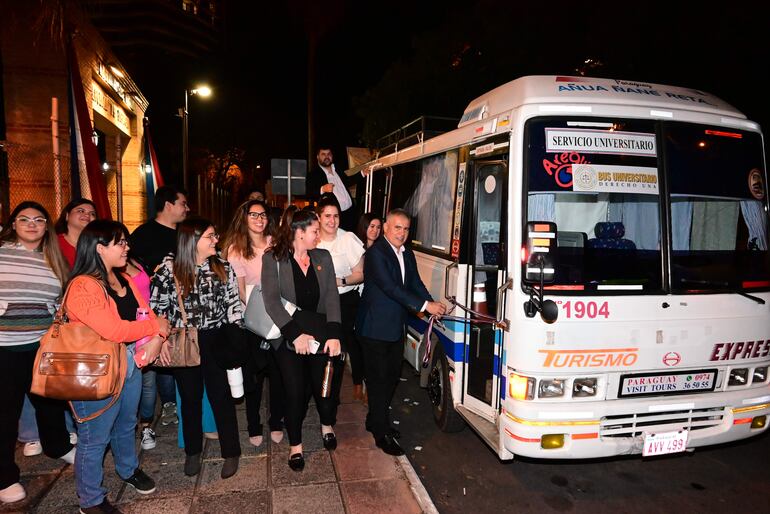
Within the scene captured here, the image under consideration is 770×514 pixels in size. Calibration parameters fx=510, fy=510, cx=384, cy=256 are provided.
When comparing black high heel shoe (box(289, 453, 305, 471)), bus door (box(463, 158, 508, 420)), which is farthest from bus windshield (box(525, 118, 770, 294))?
black high heel shoe (box(289, 453, 305, 471))

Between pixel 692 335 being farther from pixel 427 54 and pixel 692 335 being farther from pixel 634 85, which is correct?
pixel 427 54

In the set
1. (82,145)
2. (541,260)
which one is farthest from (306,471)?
(82,145)

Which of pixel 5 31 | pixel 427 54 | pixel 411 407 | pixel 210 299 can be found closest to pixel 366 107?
pixel 427 54

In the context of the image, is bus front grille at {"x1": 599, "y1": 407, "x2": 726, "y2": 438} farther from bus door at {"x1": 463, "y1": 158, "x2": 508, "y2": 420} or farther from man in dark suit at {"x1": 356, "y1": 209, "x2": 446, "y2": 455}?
man in dark suit at {"x1": 356, "y1": 209, "x2": 446, "y2": 455}

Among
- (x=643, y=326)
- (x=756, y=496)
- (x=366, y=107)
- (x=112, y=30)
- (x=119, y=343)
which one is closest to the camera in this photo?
(x=119, y=343)

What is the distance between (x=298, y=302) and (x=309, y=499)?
152 centimetres

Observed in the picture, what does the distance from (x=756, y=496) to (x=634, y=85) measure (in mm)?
3533

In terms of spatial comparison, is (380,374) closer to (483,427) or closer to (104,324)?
(483,427)

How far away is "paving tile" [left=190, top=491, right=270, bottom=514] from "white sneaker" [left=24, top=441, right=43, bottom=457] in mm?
1747

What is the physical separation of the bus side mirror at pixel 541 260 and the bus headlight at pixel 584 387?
58 centimetres

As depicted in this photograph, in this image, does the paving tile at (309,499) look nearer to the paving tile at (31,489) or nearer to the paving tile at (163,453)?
the paving tile at (163,453)

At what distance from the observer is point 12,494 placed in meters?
3.77

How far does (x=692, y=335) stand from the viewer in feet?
12.8

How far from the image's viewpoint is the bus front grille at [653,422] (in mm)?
3789
